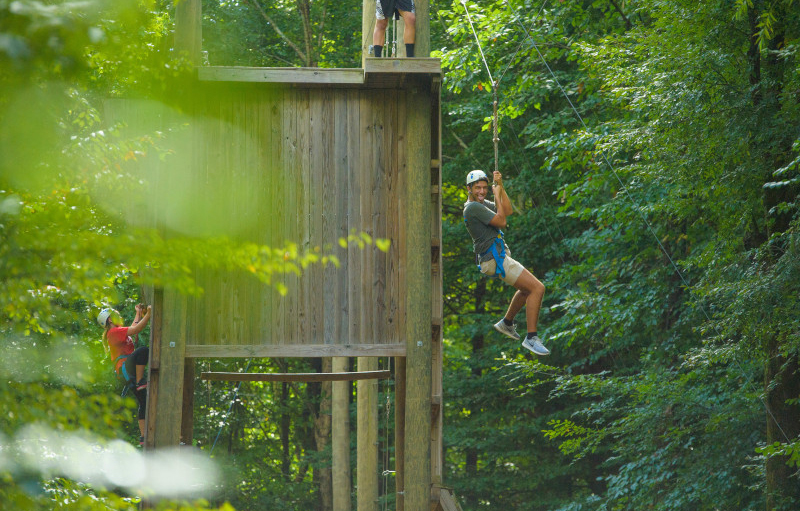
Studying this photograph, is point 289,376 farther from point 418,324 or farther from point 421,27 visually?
point 421,27

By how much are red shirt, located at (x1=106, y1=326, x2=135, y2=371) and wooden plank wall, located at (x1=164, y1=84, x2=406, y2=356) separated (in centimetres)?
275

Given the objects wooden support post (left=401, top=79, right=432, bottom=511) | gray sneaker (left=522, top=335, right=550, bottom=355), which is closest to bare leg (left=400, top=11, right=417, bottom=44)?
wooden support post (left=401, top=79, right=432, bottom=511)

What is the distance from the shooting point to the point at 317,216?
23.7 feet

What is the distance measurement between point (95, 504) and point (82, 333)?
9.56 m

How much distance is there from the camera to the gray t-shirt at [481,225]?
8.19 metres

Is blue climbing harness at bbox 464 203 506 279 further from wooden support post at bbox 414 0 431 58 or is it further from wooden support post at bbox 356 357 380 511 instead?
wooden support post at bbox 356 357 380 511

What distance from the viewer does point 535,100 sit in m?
15.7

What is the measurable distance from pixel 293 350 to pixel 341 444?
31.8 feet

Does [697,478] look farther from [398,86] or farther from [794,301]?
[398,86]

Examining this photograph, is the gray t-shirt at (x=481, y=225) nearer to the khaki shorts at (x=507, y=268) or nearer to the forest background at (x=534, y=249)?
the khaki shorts at (x=507, y=268)

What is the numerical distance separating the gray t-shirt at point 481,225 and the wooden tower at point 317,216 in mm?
1112

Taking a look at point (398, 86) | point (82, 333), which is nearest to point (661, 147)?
point (398, 86)

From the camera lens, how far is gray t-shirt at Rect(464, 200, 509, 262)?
819 cm

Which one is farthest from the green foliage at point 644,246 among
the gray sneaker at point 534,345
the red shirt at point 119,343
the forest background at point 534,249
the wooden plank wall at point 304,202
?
the red shirt at point 119,343
